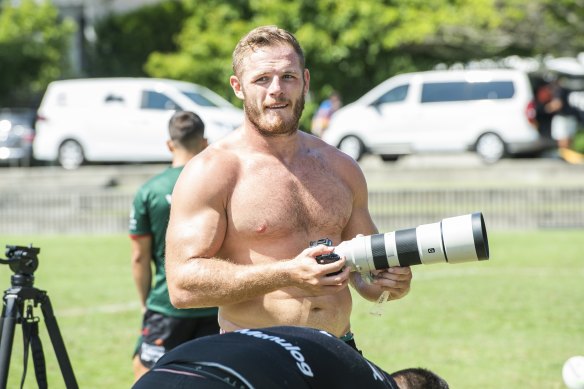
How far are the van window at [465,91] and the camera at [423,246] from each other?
23.0 metres

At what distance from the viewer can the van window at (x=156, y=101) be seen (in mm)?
26047

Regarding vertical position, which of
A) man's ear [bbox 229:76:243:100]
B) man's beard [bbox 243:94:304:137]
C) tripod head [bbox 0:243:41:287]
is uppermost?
man's ear [bbox 229:76:243:100]

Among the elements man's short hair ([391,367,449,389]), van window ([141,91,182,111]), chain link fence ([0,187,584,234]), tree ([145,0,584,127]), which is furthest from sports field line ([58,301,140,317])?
tree ([145,0,584,127])

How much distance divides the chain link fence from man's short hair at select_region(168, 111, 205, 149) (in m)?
11.5

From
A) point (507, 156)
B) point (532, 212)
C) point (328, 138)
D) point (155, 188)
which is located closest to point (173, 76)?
point (328, 138)

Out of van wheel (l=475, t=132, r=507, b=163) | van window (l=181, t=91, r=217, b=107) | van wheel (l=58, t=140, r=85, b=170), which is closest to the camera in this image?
van window (l=181, t=91, r=217, b=107)

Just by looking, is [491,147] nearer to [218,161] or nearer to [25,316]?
[25,316]

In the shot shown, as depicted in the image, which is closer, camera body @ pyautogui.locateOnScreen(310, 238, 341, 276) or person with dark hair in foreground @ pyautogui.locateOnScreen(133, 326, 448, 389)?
person with dark hair in foreground @ pyautogui.locateOnScreen(133, 326, 448, 389)

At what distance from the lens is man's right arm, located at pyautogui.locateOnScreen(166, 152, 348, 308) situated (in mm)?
4008

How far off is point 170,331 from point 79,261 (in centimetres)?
937

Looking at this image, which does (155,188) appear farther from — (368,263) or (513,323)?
(513,323)

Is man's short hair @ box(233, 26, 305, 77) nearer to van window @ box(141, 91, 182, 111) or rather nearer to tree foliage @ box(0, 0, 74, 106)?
van window @ box(141, 91, 182, 111)

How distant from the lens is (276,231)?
427 cm

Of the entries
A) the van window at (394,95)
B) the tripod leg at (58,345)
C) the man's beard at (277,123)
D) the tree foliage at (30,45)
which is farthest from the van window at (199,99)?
the man's beard at (277,123)
